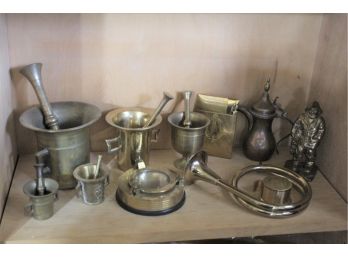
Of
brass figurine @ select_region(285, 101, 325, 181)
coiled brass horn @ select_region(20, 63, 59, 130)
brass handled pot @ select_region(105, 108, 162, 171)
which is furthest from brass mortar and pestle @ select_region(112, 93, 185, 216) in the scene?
brass figurine @ select_region(285, 101, 325, 181)

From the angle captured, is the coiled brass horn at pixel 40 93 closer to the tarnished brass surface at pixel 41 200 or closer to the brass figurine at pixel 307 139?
the tarnished brass surface at pixel 41 200

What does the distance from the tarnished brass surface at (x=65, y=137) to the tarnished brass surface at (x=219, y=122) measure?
0.26 meters

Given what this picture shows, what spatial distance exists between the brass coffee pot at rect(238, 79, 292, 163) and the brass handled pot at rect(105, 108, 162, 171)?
0.22 meters

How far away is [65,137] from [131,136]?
14cm

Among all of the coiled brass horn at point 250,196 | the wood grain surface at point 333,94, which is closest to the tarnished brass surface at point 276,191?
the coiled brass horn at point 250,196

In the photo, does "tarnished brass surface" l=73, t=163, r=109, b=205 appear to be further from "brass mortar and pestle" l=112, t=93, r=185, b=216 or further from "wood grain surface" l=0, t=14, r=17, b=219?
"wood grain surface" l=0, t=14, r=17, b=219

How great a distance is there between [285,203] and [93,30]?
537 millimetres

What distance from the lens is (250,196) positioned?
2.64 ft

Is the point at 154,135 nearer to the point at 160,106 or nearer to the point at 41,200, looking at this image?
the point at 160,106

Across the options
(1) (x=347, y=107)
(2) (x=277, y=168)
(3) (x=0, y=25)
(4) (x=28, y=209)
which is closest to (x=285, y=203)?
(2) (x=277, y=168)

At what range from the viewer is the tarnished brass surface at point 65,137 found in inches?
31.5

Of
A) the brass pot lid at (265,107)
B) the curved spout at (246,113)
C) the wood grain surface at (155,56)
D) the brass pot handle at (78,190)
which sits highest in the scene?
the wood grain surface at (155,56)

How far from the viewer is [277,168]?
0.93 m

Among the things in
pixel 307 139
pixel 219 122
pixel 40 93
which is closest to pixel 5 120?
pixel 40 93
